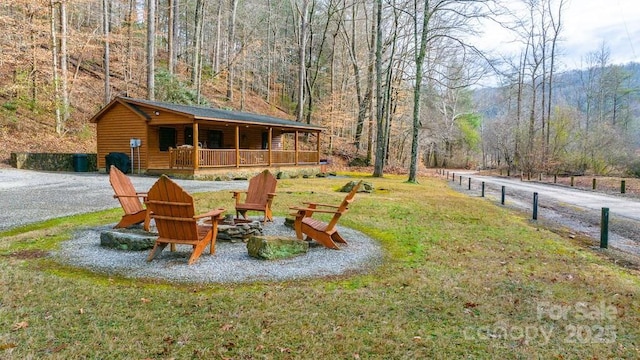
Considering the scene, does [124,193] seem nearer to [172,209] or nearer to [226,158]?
[172,209]

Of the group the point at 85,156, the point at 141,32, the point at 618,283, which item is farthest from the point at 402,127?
the point at 618,283

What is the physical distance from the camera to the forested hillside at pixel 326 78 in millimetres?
20016

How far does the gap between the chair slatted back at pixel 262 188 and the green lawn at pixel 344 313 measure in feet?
9.12

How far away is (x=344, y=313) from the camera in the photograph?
340cm

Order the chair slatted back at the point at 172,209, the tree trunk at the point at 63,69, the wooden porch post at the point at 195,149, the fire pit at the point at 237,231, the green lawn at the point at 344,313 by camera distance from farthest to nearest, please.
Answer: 1. the tree trunk at the point at 63,69
2. the wooden porch post at the point at 195,149
3. the fire pit at the point at 237,231
4. the chair slatted back at the point at 172,209
5. the green lawn at the point at 344,313

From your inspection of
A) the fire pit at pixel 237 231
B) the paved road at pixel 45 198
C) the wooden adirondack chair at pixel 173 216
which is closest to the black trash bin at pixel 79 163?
the paved road at pixel 45 198

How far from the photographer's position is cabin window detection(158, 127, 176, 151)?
61.8 ft

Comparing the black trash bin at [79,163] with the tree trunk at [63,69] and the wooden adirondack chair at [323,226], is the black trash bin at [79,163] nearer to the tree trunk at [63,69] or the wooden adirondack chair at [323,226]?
the tree trunk at [63,69]

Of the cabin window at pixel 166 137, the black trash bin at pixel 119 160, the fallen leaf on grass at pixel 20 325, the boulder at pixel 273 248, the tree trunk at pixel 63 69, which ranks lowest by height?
the fallen leaf on grass at pixel 20 325

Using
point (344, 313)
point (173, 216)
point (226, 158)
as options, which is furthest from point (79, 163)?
point (344, 313)

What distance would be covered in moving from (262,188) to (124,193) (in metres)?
2.33

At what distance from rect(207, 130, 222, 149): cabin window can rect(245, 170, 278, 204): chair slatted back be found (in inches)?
592

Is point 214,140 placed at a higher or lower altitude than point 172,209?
higher

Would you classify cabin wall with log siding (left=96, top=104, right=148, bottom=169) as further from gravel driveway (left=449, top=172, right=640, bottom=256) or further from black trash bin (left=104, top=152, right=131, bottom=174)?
gravel driveway (left=449, top=172, right=640, bottom=256)
